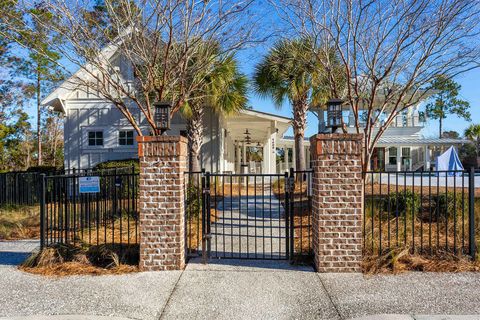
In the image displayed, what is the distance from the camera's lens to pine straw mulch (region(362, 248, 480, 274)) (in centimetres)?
489

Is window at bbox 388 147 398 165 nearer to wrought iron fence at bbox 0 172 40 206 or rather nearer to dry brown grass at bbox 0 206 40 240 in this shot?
wrought iron fence at bbox 0 172 40 206

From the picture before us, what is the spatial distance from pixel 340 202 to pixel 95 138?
11.8 metres

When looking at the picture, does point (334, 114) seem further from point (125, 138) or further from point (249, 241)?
point (125, 138)

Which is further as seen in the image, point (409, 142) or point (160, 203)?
point (409, 142)

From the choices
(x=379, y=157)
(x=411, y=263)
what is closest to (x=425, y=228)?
(x=411, y=263)

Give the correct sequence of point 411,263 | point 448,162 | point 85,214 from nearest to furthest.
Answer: point 411,263 < point 85,214 < point 448,162

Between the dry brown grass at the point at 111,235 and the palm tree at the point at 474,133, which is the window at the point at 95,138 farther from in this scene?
the palm tree at the point at 474,133

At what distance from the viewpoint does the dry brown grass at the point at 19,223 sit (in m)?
7.42

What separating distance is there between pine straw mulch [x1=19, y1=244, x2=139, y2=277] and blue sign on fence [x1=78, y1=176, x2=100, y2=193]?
841mm

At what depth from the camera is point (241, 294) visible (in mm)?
4148

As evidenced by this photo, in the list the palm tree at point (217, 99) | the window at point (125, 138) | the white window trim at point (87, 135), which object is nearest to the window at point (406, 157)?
the palm tree at point (217, 99)

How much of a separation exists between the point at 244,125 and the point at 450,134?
46756mm

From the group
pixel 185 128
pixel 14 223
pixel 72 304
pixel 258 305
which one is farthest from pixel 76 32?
pixel 185 128

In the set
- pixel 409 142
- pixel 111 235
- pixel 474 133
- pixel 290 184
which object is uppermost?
pixel 474 133
